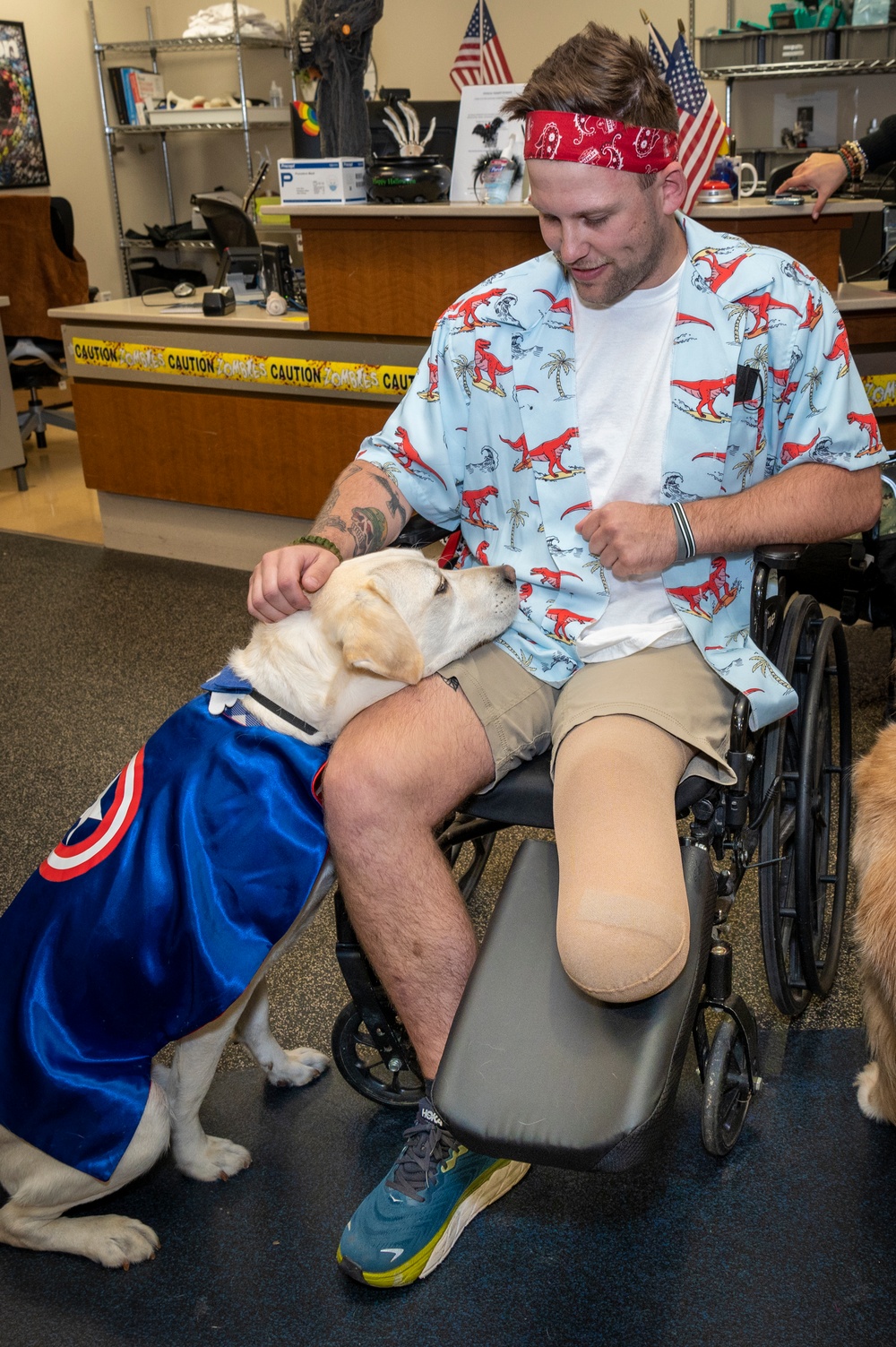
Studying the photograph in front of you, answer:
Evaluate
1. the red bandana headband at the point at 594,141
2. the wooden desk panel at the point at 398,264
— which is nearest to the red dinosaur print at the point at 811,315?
the red bandana headband at the point at 594,141

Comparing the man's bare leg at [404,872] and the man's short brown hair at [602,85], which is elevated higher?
the man's short brown hair at [602,85]

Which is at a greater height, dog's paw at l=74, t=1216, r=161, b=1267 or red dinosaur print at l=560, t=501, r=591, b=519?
red dinosaur print at l=560, t=501, r=591, b=519

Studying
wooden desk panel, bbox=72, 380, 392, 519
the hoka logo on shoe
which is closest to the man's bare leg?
the hoka logo on shoe

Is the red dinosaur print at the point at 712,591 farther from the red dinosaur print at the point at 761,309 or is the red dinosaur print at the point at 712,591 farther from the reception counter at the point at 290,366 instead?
the reception counter at the point at 290,366

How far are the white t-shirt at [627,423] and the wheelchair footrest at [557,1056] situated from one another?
37 centimetres

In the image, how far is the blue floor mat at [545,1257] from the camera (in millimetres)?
1312

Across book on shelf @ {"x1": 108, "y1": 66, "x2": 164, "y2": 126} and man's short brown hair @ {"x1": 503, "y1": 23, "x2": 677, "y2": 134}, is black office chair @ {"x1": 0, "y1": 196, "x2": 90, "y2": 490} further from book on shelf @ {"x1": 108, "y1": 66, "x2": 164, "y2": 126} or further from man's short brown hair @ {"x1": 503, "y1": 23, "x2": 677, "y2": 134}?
man's short brown hair @ {"x1": 503, "y1": 23, "x2": 677, "y2": 134}

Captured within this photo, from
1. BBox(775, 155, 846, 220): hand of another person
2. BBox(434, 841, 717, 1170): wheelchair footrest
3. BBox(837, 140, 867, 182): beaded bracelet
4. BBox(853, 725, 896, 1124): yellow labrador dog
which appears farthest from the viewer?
BBox(837, 140, 867, 182): beaded bracelet

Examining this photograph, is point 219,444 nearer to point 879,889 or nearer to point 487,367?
point 487,367

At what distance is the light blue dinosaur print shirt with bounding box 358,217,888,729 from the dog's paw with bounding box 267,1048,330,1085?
0.74 m

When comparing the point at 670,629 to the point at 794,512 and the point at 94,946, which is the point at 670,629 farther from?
the point at 94,946

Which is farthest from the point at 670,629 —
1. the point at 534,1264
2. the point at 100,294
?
the point at 100,294

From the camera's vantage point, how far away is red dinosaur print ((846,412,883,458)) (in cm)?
147

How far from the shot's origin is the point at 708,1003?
1362 millimetres
